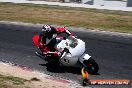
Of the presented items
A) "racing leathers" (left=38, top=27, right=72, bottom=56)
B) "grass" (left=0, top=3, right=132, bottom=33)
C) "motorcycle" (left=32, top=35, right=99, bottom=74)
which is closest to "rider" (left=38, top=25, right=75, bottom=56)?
"racing leathers" (left=38, top=27, right=72, bottom=56)

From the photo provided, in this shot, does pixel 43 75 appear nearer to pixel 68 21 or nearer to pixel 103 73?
pixel 103 73

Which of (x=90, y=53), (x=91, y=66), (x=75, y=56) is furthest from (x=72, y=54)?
(x=90, y=53)

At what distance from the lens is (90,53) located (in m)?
17.6

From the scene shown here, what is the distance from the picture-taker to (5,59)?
52.3ft

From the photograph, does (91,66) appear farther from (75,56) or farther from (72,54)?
(72,54)

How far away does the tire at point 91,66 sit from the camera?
1370 centimetres

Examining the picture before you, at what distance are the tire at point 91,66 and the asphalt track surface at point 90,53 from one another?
→ 8.7 inches

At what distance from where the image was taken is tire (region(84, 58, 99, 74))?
13.7 metres

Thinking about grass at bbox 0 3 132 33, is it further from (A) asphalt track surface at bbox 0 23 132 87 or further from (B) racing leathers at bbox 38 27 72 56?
(B) racing leathers at bbox 38 27 72 56

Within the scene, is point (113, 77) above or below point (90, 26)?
above

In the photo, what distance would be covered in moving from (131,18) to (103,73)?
22475mm

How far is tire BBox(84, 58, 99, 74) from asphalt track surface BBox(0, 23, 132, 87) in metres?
0.22

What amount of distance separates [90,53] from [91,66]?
3.90m

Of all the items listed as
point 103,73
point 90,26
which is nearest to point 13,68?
point 103,73
